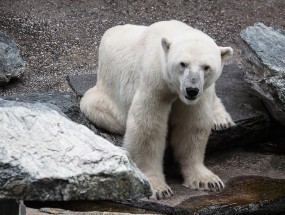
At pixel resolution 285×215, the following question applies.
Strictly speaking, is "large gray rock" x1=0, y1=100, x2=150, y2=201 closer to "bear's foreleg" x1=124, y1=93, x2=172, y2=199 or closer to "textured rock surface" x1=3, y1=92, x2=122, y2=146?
"bear's foreleg" x1=124, y1=93, x2=172, y2=199

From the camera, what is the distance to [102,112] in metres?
6.11

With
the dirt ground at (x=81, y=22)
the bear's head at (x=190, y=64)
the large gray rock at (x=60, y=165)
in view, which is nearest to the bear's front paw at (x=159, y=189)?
the bear's head at (x=190, y=64)

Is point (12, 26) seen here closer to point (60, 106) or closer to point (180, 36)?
point (60, 106)

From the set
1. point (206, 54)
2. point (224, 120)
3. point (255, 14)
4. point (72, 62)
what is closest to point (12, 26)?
point (72, 62)

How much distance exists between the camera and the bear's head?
16.4 feet

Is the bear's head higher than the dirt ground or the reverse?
the reverse

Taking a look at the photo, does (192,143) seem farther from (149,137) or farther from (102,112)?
(102,112)

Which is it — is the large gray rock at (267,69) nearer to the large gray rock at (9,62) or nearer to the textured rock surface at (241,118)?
the textured rock surface at (241,118)

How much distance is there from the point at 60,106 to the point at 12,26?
286 centimetres

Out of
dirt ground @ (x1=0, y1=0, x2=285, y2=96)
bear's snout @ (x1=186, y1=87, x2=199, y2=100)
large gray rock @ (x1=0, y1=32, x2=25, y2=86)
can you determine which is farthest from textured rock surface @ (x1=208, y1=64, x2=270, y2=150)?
large gray rock @ (x1=0, y1=32, x2=25, y2=86)

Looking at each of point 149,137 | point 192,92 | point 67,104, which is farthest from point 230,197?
point 67,104

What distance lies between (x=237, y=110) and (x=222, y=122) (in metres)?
0.34

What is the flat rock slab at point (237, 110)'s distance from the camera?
20.0ft

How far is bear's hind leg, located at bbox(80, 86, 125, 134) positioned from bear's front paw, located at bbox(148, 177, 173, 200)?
70 centimetres
